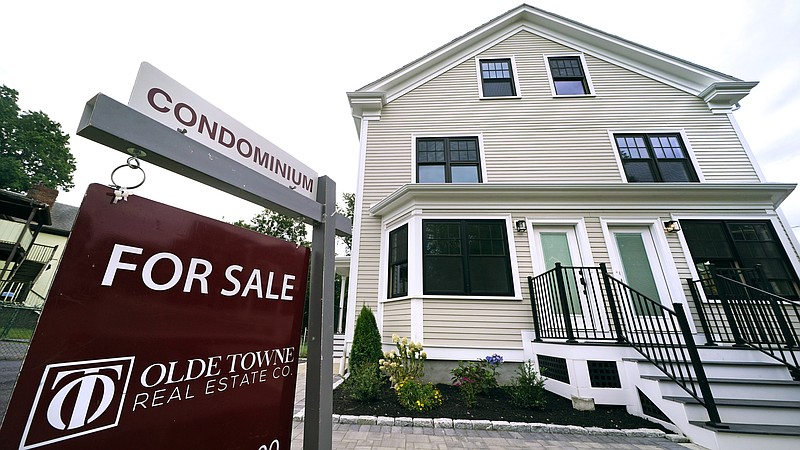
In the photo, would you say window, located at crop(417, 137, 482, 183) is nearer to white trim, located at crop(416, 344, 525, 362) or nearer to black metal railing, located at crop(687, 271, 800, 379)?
white trim, located at crop(416, 344, 525, 362)

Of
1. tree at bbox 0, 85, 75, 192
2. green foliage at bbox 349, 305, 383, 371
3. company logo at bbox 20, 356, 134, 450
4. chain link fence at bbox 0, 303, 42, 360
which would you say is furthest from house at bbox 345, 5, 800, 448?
tree at bbox 0, 85, 75, 192

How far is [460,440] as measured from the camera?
2955 mm

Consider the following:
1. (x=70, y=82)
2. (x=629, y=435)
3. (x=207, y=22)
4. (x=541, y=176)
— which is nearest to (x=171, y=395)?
(x=629, y=435)

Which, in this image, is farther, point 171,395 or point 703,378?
point 703,378

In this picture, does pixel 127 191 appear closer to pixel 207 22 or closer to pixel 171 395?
pixel 171 395

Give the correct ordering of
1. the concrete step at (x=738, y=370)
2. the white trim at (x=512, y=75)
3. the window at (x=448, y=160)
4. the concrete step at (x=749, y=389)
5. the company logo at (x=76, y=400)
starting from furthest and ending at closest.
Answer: the white trim at (x=512, y=75) < the window at (x=448, y=160) < the concrete step at (x=738, y=370) < the concrete step at (x=749, y=389) < the company logo at (x=76, y=400)

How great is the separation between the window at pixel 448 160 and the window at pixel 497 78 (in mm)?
1788

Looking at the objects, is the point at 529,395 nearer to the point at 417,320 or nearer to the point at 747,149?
the point at 417,320

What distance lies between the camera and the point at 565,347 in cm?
395

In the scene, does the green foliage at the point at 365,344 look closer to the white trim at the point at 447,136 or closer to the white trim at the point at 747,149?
the white trim at the point at 447,136

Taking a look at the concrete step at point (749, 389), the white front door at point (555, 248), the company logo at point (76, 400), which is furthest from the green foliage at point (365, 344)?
the company logo at point (76, 400)

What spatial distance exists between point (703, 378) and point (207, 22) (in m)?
8.26

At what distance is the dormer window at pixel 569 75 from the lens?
296 inches

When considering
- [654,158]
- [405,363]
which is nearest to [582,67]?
[654,158]
